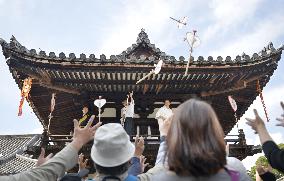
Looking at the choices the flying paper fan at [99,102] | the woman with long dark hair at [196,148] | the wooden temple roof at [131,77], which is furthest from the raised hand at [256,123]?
the flying paper fan at [99,102]

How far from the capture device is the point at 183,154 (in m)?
2.09

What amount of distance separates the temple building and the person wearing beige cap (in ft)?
23.4

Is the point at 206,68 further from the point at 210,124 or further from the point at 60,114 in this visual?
the point at 210,124

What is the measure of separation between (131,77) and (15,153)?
32.2ft

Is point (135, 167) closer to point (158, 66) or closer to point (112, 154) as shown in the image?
point (112, 154)

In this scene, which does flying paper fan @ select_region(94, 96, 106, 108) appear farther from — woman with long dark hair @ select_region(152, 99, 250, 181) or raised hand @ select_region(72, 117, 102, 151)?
woman with long dark hair @ select_region(152, 99, 250, 181)

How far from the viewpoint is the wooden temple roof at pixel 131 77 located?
32.4ft

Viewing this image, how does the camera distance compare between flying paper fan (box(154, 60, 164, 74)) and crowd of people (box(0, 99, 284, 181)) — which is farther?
flying paper fan (box(154, 60, 164, 74))

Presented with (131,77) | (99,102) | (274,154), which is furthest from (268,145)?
(99,102)

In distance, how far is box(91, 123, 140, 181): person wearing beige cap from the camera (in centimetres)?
265

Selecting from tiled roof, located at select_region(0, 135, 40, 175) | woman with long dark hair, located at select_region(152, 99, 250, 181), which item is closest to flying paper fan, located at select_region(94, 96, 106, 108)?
tiled roof, located at select_region(0, 135, 40, 175)

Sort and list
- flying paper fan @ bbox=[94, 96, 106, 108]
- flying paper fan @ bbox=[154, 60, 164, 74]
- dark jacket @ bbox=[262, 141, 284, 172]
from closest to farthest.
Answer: dark jacket @ bbox=[262, 141, 284, 172], flying paper fan @ bbox=[154, 60, 164, 74], flying paper fan @ bbox=[94, 96, 106, 108]

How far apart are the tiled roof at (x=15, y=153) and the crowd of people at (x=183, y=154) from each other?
12.2m

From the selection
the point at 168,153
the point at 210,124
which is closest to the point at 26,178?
the point at 168,153
